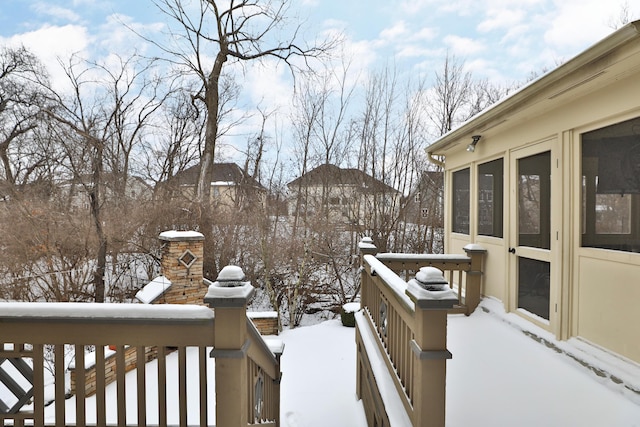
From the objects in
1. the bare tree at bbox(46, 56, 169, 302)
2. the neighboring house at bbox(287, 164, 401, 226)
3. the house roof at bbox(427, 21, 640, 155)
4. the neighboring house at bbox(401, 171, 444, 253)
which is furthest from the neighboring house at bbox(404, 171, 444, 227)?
the bare tree at bbox(46, 56, 169, 302)

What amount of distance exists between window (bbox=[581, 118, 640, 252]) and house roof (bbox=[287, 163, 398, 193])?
8684 mm

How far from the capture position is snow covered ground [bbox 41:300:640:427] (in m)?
2.15

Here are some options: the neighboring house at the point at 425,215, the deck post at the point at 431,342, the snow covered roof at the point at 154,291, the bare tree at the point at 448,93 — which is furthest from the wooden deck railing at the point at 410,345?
the bare tree at the point at 448,93

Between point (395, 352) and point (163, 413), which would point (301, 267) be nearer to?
point (395, 352)

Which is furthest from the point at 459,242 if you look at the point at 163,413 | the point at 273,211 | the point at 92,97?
the point at 92,97

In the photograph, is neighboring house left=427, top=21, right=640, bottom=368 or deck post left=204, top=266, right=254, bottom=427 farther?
neighboring house left=427, top=21, right=640, bottom=368

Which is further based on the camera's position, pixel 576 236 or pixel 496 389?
pixel 576 236

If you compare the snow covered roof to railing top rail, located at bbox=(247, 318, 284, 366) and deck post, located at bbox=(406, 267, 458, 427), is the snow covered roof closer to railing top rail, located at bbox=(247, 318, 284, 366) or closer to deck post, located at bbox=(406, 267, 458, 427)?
railing top rail, located at bbox=(247, 318, 284, 366)

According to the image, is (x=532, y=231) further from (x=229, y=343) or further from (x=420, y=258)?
(x=229, y=343)

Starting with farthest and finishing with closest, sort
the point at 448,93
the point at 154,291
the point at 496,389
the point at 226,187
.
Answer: the point at 448,93 → the point at 226,187 → the point at 154,291 → the point at 496,389

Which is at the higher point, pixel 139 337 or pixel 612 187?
pixel 612 187

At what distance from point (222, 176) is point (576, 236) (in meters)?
11.0

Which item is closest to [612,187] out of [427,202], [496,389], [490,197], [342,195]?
[490,197]

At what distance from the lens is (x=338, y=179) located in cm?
1178
